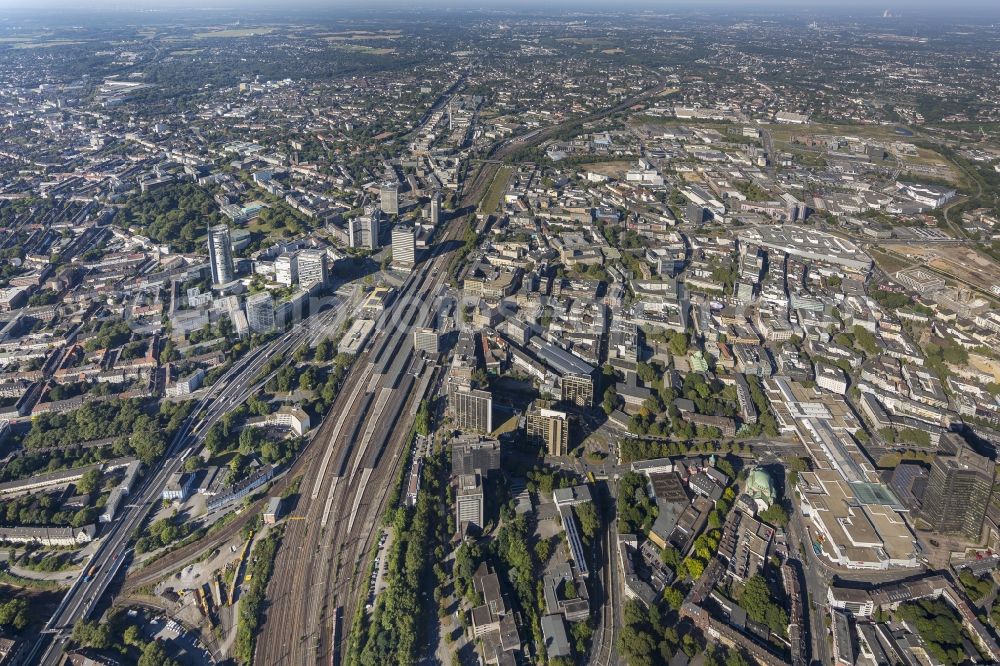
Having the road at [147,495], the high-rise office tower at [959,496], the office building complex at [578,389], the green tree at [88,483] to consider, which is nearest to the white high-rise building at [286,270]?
the road at [147,495]

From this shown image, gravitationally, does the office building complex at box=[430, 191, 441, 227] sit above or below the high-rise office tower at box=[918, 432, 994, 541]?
above

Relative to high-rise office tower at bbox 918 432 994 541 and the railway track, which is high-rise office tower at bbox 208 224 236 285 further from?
high-rise office tower at bbox 918 432 994 541

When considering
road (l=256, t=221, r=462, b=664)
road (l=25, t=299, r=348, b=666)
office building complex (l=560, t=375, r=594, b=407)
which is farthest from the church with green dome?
road (l=25, t=299, r=348, b=666)

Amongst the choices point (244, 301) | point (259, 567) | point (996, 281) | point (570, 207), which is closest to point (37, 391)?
point (244, 301)

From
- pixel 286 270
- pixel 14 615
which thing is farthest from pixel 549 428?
pixel 286 270

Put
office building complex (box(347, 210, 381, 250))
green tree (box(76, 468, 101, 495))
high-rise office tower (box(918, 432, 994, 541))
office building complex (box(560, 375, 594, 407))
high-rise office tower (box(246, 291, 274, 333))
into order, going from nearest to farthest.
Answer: high-rise office tower (box(918, 432, 994, 541))
green tree (box(76, 468, 101, 495))
office building complex (box(560, 375, 594, 407))
high-rise office tower (box(246, 291, 274, 333))
office building complex (box(347, 210, 381, 250))

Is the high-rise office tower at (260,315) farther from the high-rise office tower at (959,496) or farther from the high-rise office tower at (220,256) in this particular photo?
the high-rise office tower at (959,496)

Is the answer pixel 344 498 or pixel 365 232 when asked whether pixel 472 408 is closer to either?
pixel 344 498
